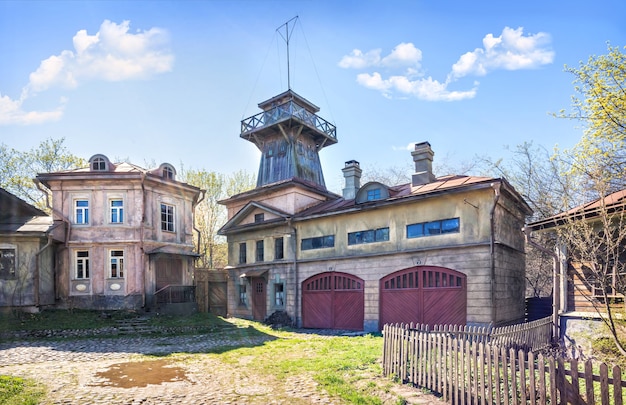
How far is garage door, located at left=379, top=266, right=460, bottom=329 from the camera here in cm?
1747

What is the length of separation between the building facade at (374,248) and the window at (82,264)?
8.41 metres

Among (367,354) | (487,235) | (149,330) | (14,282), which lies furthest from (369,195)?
(14,282)

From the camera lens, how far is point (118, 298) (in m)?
23.0

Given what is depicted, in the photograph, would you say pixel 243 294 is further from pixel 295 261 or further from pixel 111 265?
pixel 111 265

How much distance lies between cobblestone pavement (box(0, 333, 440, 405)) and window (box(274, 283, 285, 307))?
25.0 feet

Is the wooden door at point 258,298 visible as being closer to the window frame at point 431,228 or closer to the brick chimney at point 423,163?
the window frame at point 431,228

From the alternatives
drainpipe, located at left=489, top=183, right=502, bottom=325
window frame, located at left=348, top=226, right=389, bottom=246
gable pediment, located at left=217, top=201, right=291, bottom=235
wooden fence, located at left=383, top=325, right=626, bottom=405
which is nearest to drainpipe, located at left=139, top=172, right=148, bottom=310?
gable pediment, located at left=217, top=201, right=291, bottom=235

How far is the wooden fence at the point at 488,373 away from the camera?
582 cm

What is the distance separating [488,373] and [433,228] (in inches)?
475

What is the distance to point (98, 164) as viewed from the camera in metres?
24.4

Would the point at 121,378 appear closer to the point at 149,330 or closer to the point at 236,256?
the point at 149,330

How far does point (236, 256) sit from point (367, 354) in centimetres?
1696

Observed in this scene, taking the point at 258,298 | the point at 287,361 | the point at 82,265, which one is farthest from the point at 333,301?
the point at 82,265

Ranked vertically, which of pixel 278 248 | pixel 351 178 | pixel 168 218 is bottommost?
pixel 278 248
